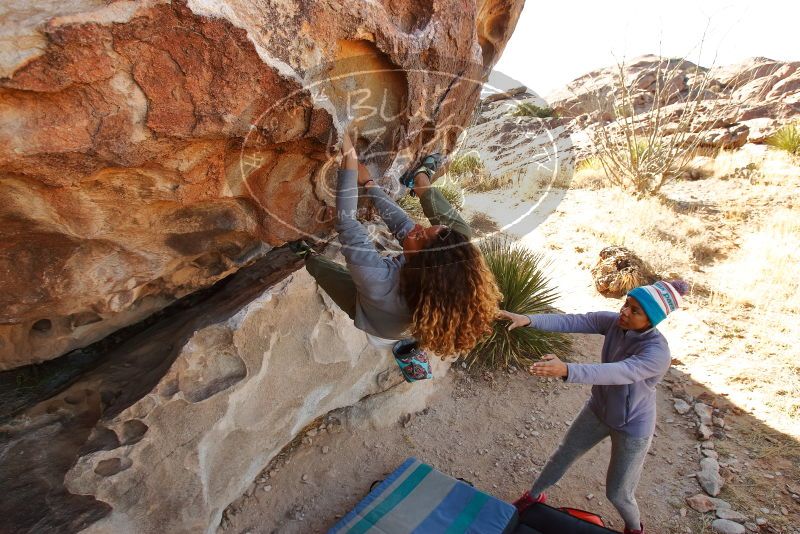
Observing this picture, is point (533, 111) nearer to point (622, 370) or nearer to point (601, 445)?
point (601, 445)

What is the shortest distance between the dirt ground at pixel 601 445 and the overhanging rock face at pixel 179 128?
1536 mm

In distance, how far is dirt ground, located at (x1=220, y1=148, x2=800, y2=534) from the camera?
3.16 metres

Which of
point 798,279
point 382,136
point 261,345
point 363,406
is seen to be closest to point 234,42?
point 382,136

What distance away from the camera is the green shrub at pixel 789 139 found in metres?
9.74

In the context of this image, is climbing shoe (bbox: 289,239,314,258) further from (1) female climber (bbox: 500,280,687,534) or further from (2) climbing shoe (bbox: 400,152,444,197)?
(1) female climber (bbox: 500,280,687,534)

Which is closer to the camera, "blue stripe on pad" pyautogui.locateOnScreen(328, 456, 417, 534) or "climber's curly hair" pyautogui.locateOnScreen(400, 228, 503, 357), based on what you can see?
"climber's curly hair" pyautogui.locateOnScreen(400, 228, 503, 357)

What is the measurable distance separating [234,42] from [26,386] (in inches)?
100

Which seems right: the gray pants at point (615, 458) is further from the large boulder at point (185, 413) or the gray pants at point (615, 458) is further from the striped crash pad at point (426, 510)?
the large boulder at point (185, 413)

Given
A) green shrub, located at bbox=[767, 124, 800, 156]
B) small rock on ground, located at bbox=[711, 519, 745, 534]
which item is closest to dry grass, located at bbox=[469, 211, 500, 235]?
small rock on ground, located at bbox=[711, 519, 745, 534]

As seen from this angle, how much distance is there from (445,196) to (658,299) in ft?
13.3

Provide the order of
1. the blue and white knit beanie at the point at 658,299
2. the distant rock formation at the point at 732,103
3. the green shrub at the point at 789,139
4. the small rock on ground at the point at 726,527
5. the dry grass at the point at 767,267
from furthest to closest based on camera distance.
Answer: the distant rock formation at the point at 732,103
the green shrub at the point at 789,139
the dry grass at the point at 767,267
the small rock on ground at the point at 726,527
the blue and white knit beanie at the point at 658,299

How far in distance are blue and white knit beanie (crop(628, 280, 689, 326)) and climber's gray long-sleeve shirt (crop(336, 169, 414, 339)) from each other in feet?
3.64

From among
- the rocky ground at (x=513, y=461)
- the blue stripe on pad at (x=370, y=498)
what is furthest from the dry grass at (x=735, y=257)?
the blue stripe on pad at (x=370, y=498)

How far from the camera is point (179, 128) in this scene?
174cm
